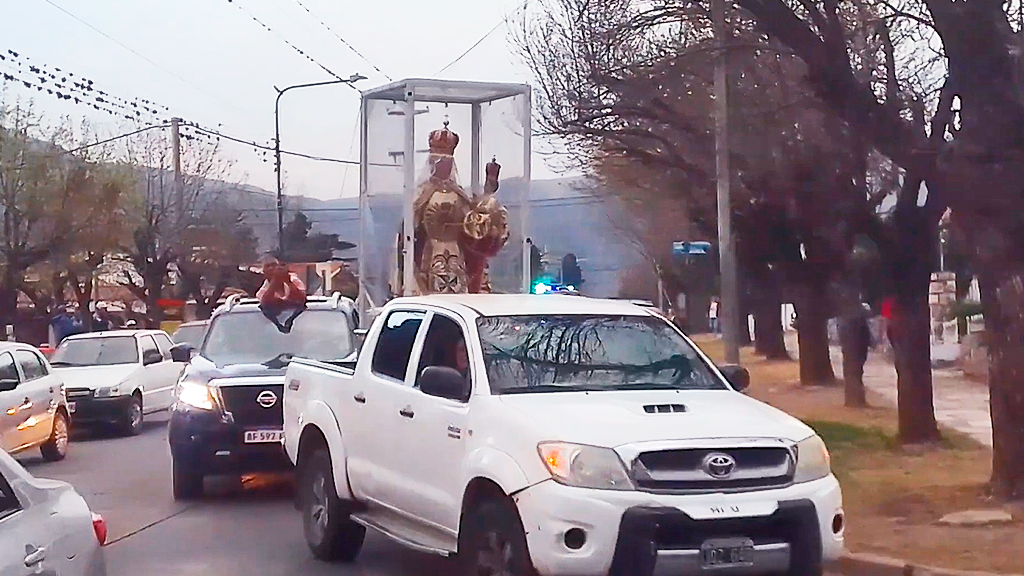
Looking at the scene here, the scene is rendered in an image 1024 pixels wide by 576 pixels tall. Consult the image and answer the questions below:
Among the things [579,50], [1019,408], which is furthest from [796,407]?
[1019,408]

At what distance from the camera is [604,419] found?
714 cm

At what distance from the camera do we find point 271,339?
14.0 m

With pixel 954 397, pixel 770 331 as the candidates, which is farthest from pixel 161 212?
pixel 954 397

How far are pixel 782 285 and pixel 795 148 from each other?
16.4 feet

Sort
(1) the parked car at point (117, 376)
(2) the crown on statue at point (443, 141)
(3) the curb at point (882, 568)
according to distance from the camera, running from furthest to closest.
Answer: (1) the parked car at point (117, 376), (2) the crown on statue at point (443, 141), (3) the curb at point (882, 568)

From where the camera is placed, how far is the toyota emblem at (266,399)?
12.8 metres

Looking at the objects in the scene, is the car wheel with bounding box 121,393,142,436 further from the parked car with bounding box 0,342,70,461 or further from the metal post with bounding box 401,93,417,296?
the metal post with bounding box 401,93,417,296

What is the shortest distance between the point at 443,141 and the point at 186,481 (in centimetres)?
565

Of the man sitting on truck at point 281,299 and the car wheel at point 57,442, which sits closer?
the man sitting on truck at point 281,299

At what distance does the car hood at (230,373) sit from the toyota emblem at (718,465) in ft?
22.3

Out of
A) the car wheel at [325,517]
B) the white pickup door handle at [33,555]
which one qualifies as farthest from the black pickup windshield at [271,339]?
the white pickup door handle at [33,555]

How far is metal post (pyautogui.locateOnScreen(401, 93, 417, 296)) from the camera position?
16078 mm

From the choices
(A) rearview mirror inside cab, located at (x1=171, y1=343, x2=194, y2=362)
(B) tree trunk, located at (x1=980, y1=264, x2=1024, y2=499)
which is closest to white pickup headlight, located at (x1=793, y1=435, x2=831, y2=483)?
(B) tree trunk, located at (x1=980, y1=264, x2=1024, y2=499)

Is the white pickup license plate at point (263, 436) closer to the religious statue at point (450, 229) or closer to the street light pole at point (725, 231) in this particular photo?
the religious statue at point (450, 229)
